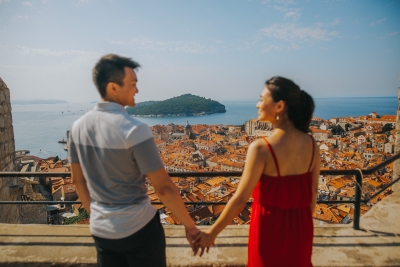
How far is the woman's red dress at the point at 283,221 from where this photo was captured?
4.55ft

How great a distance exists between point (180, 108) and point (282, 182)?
132597mm

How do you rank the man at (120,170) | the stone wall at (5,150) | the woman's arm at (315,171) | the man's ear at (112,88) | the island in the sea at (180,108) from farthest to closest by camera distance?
the island in the sea at (180,108) → the stone wall at (5,150) → the woman's arm at (315,171) → the man's ear at (112,88) → the man at (120,170)

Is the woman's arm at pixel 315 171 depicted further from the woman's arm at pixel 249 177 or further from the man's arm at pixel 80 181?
the man's arm at pixel 80 181

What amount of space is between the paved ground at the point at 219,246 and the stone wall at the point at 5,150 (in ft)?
5.00

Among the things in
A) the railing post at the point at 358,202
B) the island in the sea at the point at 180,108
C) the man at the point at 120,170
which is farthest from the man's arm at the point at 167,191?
the island in the sea at the point at 180,108

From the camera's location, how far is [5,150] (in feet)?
12.3

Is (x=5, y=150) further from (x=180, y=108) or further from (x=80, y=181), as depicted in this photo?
(x=180, y=108)

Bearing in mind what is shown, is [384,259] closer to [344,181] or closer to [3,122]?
[3,122]

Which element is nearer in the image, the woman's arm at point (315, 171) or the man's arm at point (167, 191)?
the man's arm at point (167, 191)

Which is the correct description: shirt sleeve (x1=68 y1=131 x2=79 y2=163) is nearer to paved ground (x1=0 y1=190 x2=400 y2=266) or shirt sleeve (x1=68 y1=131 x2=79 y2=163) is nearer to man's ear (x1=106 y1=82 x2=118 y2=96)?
man's ear (x1=106 y1=82 x2=118 y2=96)

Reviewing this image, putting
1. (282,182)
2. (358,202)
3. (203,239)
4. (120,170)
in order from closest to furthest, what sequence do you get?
(120,170)
(282,182)
(203,239)
(358,202)

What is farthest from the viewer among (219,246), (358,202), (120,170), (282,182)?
(358,202)

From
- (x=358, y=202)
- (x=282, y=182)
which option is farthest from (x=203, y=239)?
(x=358, y=202)

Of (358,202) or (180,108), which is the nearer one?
(358,202)
